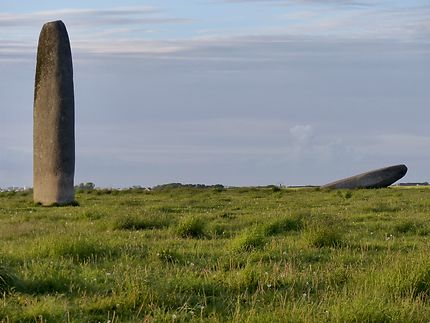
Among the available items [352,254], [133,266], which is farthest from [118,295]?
[352,254]

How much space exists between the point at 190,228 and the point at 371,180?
28930 mm

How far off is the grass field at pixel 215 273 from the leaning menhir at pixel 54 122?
11.0m

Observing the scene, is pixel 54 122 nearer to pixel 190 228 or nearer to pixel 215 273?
pixel 190 228

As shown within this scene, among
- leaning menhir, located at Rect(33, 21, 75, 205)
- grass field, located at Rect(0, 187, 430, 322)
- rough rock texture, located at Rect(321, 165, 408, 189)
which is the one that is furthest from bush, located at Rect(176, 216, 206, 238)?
rough rock texture, located at Rect(321, 165, 408, 189)

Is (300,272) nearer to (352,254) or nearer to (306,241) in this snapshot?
(352,254)

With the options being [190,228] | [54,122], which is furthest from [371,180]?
[190,228]

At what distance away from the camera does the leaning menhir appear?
88.5 feet

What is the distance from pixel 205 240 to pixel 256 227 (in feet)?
3.07

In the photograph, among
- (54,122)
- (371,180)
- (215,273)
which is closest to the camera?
(215,273)

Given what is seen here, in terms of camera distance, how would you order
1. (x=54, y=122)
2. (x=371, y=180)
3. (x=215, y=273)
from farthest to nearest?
(x=371, y=180), (x=54, y=122), (x=215, y=273)

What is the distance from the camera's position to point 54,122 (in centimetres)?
2711

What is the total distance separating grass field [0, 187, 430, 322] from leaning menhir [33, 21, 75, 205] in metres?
11.0

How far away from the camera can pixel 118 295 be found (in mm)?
7996

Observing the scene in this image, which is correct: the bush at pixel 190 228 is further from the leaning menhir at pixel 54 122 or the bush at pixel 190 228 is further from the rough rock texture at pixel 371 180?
the rough rock texture at pixel 371 180
